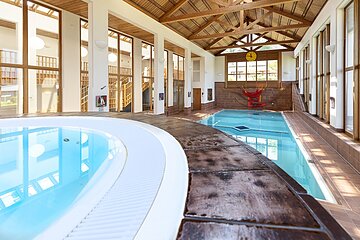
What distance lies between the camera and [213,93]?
596 inches

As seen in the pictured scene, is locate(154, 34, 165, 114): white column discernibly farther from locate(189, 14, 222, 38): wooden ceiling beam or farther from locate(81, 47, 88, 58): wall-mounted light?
locate(189, 14, 222, 38): wooden ceiling beam

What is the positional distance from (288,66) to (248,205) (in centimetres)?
1454

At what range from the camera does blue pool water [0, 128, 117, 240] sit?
175 cm

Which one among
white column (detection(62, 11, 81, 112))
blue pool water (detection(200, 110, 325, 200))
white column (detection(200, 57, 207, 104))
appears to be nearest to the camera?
blue pool water (detection(200, 110, 325, 200))

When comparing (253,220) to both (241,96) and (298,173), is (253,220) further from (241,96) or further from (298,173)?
(241,96)

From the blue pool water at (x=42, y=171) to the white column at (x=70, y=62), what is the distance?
10.8 ft

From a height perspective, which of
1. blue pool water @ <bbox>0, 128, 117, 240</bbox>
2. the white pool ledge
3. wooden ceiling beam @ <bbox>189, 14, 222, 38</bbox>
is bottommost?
blue pool water @ <bbox>0, 128, 117, 240</bbox>

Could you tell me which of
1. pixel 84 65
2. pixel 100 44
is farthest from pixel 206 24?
pixel 100 44

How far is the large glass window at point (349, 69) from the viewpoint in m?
4.46

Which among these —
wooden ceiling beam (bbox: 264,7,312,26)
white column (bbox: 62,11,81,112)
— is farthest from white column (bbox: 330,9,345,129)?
white column (bbox: 62,11,81,112)

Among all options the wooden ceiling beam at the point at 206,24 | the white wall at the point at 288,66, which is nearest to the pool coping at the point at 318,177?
the wooden ceiling beam at the point at 206,24

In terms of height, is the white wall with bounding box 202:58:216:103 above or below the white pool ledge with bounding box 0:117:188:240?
above

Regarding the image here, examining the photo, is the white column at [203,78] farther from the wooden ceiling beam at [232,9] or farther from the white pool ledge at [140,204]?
the white pool ledge at [140,204]

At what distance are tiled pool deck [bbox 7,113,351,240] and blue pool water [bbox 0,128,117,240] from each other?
3.78 feet
